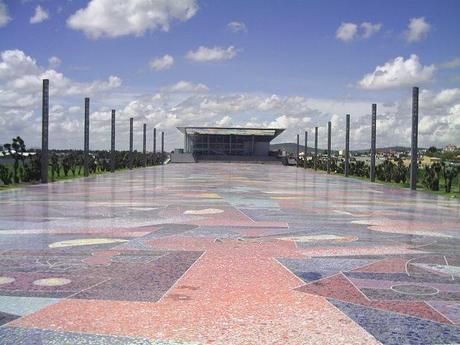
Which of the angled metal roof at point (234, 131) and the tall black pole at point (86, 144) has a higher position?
the angled metal roof at point (234, 131)

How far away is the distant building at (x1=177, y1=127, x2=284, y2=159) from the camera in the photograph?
123188 millimetres

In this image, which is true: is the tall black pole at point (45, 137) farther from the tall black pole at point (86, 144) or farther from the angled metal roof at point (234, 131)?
the angled metal roof at point (234, 131)

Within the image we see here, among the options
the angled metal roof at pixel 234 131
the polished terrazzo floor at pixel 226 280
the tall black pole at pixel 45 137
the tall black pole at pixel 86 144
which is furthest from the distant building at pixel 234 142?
the polished terrazzo floor at pixel 226 280

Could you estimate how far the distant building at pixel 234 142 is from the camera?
404ft

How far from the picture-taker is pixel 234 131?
122 m

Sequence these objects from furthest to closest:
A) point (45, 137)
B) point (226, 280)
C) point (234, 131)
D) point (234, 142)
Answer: point (234, 142) < point (234, 131) < point (45, 137) < point (226, 280)

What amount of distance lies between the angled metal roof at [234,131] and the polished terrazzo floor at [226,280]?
106870 mm

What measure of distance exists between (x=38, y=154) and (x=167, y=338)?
30568 mm

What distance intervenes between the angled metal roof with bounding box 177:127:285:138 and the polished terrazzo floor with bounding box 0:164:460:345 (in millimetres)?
106870

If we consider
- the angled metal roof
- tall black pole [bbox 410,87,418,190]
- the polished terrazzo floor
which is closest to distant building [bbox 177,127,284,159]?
the angled metal roof

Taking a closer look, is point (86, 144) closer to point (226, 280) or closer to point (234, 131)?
point (226, 280)

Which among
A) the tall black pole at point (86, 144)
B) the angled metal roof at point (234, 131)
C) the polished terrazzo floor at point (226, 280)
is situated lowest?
Result: the polished terrazzo floor at point (226, 280)

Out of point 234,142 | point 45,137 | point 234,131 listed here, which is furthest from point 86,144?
point 234,142

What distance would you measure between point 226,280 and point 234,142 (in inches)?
4662
